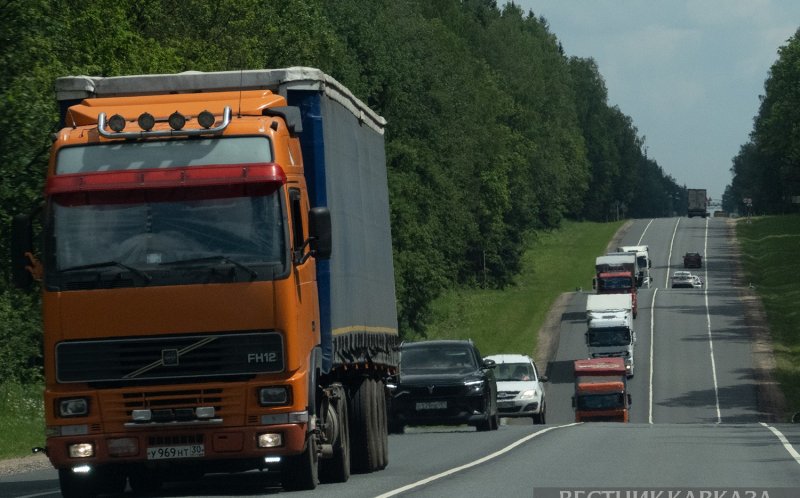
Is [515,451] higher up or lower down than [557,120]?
lower down

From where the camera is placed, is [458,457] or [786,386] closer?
[458,457]

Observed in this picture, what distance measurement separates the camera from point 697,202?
182125mm

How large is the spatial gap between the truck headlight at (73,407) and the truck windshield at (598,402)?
45.4 metres

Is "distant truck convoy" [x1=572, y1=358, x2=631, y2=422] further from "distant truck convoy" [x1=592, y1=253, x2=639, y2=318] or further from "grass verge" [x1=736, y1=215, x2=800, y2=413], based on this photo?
"distant truck convoy" [x1=592, y1=253, x2=639, y2=318]

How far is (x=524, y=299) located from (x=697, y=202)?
280 feet

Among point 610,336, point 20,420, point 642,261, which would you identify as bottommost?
point 610,336

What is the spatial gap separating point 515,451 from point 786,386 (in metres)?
50.7

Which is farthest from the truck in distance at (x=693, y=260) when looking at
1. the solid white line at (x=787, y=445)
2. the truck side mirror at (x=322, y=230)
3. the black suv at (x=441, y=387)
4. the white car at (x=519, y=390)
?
the truck side mirror at (x=322, y=230)

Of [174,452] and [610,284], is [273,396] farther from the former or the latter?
[610,284]

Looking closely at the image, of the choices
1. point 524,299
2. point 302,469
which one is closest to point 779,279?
point 524,299

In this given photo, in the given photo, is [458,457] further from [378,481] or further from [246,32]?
[246,32]

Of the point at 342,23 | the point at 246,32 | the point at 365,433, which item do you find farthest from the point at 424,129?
the point at 365,433

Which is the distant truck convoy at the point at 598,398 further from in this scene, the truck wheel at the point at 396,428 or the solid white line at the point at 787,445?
the truck wheel at the point at 396,428

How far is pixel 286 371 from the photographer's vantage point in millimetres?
14375
